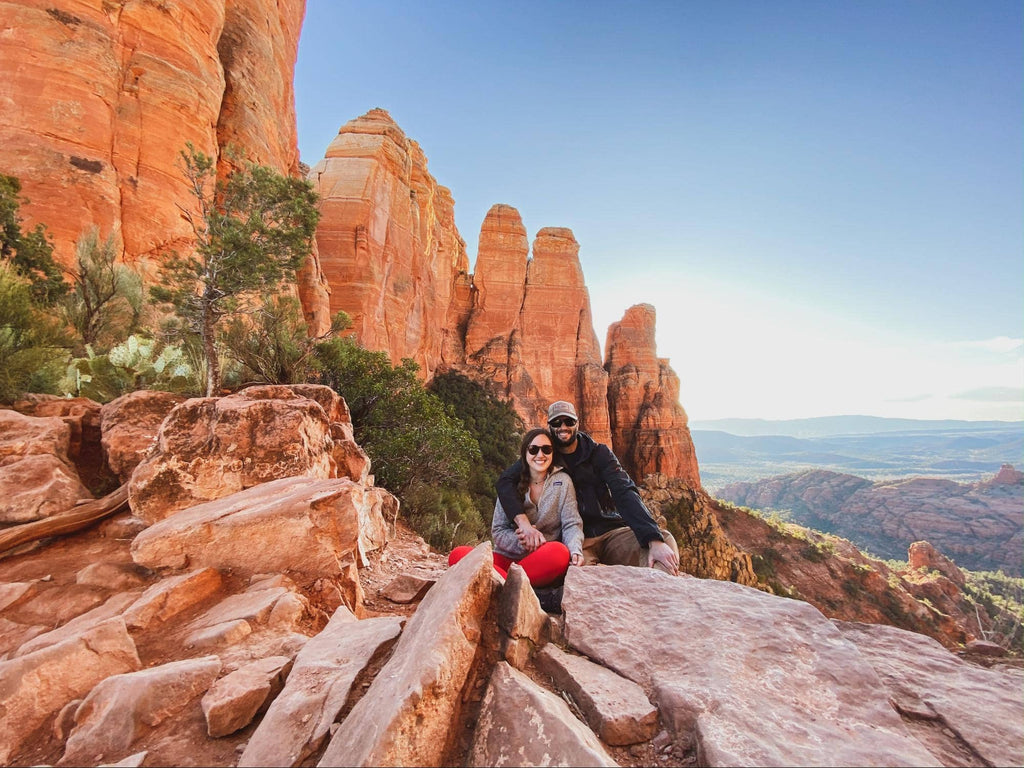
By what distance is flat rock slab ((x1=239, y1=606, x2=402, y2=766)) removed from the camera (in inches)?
56.4

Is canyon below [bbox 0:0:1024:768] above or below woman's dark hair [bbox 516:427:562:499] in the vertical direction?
below

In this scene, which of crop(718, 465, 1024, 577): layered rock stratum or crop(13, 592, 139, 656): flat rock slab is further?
crop(718, 465, 1024, 577): layered rock stratum

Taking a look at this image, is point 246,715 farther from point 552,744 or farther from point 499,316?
point 499,316

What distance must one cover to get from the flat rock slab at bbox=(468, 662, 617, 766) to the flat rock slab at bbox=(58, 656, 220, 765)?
1384 millimetres

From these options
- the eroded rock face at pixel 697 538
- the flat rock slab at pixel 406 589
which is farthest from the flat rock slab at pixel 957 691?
the eroded rock face at pixel 697 538

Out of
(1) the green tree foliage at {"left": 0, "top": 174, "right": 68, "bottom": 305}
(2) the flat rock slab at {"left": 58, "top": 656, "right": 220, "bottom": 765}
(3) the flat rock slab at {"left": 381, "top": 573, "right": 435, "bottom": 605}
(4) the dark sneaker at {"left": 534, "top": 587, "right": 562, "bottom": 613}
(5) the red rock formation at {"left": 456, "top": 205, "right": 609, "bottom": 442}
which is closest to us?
(2) the flat rock slab at {"left": 58, "top": 656, "right": 220, "bottom": 765}

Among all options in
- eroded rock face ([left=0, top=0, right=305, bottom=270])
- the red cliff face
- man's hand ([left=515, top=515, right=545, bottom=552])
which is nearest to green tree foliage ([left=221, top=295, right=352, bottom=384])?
the red cliff face

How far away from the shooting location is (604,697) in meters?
1.52

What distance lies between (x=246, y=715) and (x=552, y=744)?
4.29 feet

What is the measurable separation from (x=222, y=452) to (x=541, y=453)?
9.51ft

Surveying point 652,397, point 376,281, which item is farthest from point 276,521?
point 652,397

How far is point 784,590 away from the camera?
23.9m

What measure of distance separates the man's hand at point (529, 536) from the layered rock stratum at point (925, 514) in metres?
74.8

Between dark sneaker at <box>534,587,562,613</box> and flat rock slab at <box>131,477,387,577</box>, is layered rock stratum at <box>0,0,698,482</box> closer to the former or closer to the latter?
flat rock slab at <box>131,477,387,577</box>
